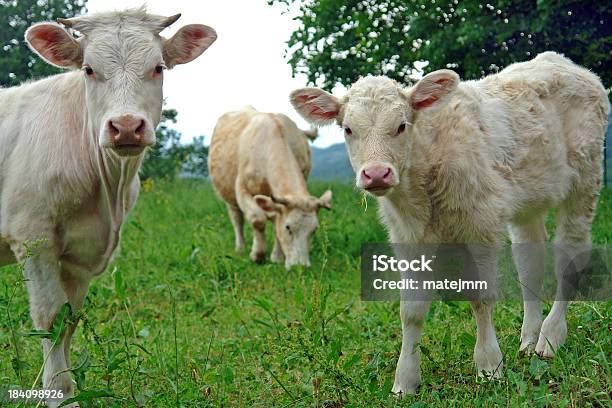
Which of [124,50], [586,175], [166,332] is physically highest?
[124,50]

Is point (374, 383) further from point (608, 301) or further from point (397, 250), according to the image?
point (608, 301)

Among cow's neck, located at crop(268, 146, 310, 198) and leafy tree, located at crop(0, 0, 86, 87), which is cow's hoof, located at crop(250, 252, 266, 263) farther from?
leafy tree, located at crop(0, 0, 86, 87)

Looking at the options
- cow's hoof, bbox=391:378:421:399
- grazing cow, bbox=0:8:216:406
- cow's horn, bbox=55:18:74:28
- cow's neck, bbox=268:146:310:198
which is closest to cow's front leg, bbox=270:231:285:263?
cow's neck, bbox=268:146:310:198

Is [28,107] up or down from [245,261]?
up

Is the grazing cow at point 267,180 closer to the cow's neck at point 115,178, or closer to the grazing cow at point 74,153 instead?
the cow's neck at point 115,178

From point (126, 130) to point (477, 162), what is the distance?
210 cm

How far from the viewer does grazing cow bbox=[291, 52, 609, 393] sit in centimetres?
446

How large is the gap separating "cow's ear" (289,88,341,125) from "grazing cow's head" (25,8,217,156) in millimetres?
879

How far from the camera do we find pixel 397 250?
4777 millimetres

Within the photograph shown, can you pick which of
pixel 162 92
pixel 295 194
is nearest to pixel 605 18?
pixel 295 194

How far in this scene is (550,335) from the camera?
4.99 m

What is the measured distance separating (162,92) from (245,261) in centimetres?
542

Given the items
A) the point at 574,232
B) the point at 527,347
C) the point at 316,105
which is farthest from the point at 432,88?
the point at 527,347

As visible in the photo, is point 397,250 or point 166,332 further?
point 166,332
